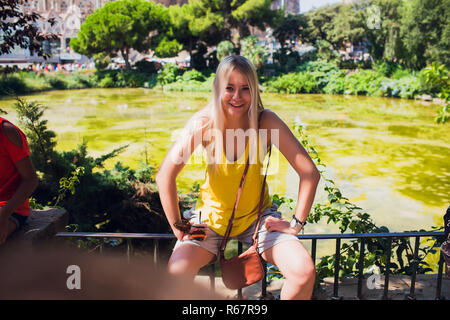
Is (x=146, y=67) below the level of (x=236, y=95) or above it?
above

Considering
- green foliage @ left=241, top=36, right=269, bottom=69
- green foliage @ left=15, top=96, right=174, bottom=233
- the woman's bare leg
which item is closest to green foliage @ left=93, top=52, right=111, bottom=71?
green foliage @ left=241, top=36, right=269, bottom=69

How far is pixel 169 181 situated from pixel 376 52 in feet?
89.3

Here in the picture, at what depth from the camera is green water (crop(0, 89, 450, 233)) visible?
6312 mm

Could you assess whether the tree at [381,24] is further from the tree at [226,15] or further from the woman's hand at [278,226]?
the woman's hand at [278,226]

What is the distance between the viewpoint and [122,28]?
27656mm

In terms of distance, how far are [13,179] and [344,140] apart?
9.61 metres

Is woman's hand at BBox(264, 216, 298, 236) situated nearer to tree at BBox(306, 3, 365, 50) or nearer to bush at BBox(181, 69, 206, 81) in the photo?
bush at BBox(181, 69, 206, 81)

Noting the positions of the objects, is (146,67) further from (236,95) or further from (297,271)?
(297,271)

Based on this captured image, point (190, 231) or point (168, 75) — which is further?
point (168, 75)

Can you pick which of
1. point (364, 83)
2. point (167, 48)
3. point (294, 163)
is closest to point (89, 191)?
point (294, 163)

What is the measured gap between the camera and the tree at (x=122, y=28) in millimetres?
27688

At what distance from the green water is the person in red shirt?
6.46 ft
